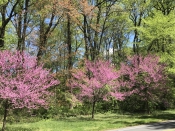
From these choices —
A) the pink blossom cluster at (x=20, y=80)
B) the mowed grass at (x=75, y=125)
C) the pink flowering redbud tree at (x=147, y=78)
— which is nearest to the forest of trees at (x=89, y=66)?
the pink flowering redbud tree at (x=147, y=78)

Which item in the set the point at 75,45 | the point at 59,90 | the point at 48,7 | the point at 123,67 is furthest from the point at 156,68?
the point at 75,45

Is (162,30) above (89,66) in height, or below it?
above

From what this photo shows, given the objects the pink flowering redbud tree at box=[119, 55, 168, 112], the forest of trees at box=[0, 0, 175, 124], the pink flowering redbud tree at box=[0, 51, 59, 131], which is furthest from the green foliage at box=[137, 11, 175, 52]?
the pink flowering redbud tree at box=[0, 51, 59, 131]

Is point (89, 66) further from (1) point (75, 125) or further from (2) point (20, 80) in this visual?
(2) point (20, 80)

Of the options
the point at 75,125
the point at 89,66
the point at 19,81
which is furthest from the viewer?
the point at 89,66

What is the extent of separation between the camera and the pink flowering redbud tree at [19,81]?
39.7 feet

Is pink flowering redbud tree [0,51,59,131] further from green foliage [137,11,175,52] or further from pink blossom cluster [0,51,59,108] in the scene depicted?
green foliage [137,11,175,52]

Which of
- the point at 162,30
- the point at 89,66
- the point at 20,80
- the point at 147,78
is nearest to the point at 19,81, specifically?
Result: the point at 20,80

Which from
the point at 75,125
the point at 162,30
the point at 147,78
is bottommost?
the point at 75,125

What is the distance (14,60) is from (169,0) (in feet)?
90.9

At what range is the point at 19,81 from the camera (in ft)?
40.5

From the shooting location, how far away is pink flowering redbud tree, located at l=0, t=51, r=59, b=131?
39.7 ft

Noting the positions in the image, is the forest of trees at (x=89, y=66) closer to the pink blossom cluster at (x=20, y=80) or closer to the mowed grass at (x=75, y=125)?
the mowed grass at (x=75, y=125)

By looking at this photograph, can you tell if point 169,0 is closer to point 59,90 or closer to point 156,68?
point 156,68
